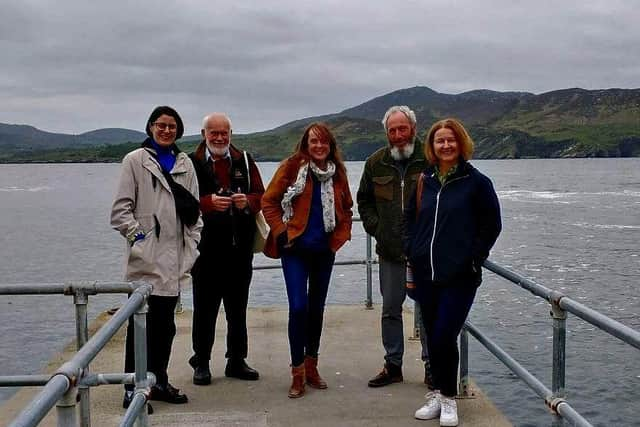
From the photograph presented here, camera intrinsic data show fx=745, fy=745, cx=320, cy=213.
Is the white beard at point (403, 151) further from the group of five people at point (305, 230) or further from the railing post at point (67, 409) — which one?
the railing post at point (67, 409)

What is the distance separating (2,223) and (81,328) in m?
40.7

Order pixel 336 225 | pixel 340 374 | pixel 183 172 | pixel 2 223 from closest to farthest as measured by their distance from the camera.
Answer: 1. pixel 183 172
2. pixel 336 225
3. pixel 340 374
4. pixel 2 223

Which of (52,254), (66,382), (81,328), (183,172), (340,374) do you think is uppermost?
(183,172)

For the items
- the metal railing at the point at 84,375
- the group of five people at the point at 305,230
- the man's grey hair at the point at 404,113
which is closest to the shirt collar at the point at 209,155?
the group of five people at the point at 305,230

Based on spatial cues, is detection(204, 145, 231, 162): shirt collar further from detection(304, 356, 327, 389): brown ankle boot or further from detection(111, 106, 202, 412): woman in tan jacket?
detection(304, 356, 327, 389): brown ankle boot

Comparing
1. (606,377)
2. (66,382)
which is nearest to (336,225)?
(66,382)

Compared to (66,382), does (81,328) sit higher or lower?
lower

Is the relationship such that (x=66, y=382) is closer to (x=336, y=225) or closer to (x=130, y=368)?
(x=130, y=368)

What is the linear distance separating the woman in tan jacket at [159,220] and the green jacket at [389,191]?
1.29m

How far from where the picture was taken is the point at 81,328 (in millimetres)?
3820

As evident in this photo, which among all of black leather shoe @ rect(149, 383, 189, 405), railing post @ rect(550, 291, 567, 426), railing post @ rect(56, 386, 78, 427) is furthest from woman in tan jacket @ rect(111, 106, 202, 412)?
railing post @ rect(56, 386, 78, 427)

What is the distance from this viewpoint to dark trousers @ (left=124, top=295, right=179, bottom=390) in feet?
15.9

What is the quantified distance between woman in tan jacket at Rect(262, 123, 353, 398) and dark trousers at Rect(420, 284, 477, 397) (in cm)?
91

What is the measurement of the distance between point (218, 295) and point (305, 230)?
2.91 ft
